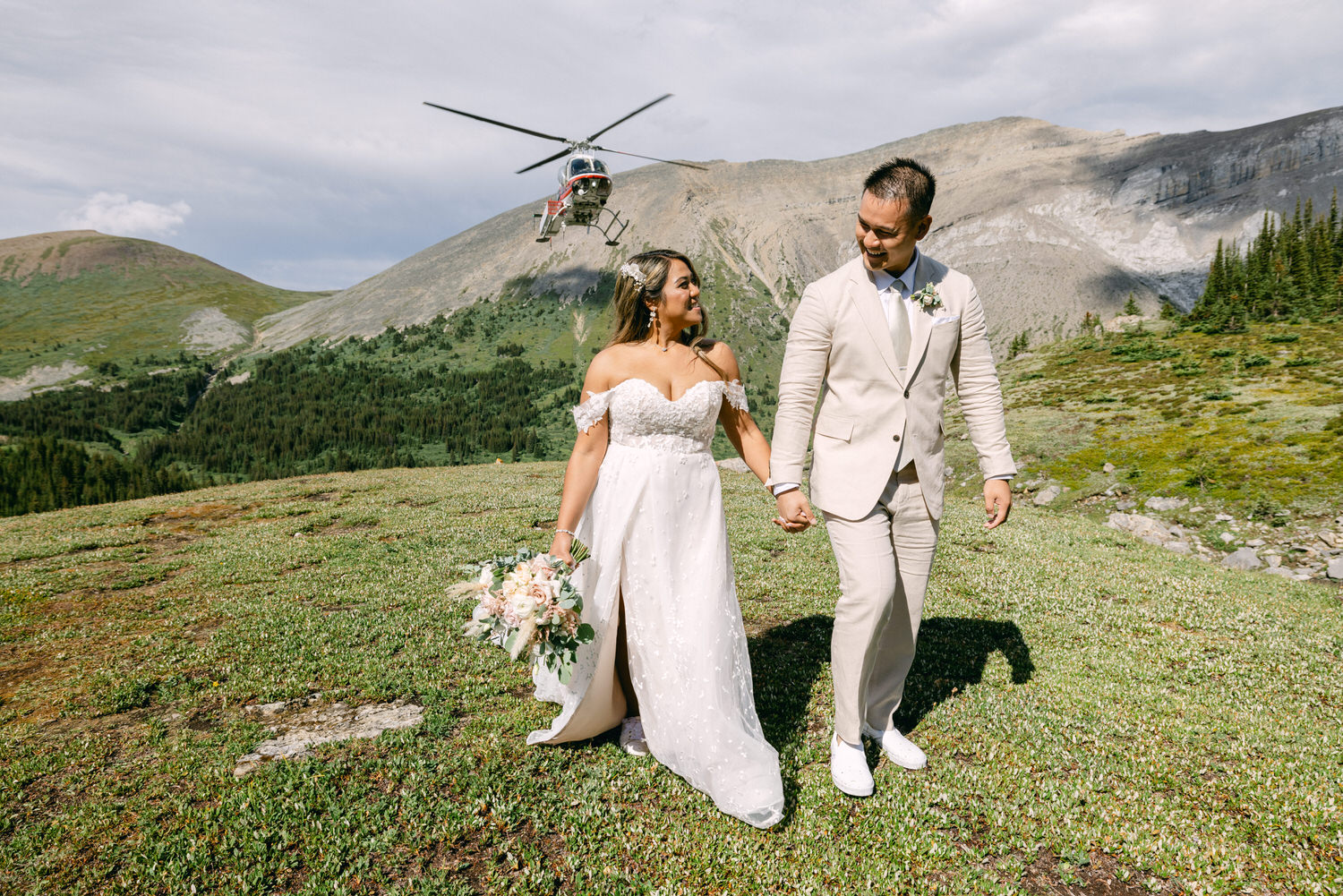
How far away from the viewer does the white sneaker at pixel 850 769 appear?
538cm

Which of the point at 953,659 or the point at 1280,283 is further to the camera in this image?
the point at 1280,283

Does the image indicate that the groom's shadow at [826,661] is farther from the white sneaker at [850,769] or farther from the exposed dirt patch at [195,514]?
the exposed dirt patch at [195,514]

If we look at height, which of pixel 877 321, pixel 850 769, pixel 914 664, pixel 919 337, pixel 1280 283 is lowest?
pixel 914 664

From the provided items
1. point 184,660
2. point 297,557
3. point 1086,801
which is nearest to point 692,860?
point 1086,801

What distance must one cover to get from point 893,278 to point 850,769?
401 centimetres

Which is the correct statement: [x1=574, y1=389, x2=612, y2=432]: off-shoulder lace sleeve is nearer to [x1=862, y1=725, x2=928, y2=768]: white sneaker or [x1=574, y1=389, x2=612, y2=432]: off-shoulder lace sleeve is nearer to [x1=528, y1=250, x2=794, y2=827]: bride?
[x1=528, y1=250, x2=794, y2=827]: bride

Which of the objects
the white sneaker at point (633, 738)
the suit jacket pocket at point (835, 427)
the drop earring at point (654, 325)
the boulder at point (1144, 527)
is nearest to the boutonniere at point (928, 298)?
the suit jacket pocket at point (835, 427)

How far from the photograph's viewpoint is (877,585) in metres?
5.24

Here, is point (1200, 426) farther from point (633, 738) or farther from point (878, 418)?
point (633, 738)

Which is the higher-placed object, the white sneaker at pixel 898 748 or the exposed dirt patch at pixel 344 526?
the white sneaker at pixel 898 748

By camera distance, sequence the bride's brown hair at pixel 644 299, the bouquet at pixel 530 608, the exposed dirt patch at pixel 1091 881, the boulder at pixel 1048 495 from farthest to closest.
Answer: the boulder at pixel 1048 495 → the bride's brown hair at pixel 644 299 → the bouquet at pixel 530 608 → the exposed dirt patch at pixel 1091 881

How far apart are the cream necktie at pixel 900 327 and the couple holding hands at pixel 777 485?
0.01 metres

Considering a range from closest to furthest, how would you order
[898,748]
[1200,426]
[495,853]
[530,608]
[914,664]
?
Answer: [495,853] < [530,608] < [898,748] < [914,664] < [1200,426]

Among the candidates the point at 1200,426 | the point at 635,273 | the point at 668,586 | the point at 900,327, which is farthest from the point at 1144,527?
the point at 635,273
